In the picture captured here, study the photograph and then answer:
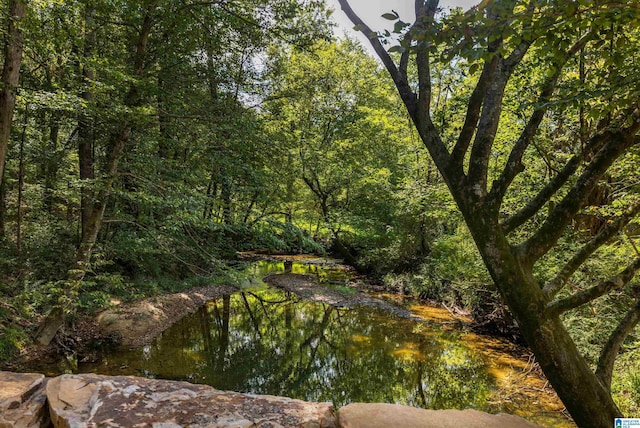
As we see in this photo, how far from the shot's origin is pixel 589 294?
248cm

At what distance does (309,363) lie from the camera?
689cm

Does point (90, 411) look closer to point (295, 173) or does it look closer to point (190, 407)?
point (190, 407)

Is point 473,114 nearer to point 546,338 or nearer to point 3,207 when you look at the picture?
point 546,338

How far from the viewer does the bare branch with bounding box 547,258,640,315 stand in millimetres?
2365

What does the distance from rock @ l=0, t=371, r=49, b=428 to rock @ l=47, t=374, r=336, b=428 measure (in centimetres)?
12

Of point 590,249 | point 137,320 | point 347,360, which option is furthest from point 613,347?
point 137,320

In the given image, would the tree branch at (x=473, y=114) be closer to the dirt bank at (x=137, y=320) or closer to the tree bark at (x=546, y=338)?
the tree bark at (x=546, y=338)

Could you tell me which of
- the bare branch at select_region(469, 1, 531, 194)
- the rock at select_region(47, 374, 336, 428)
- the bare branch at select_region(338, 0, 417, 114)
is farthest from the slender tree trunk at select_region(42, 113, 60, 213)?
the bare branch at select_region(469, 1, 531, 194)

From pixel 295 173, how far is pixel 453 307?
8576mm

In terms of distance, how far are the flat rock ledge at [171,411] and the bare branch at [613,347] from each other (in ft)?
2.26

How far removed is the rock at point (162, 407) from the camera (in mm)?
2711

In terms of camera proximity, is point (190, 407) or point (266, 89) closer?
point (190, 407)

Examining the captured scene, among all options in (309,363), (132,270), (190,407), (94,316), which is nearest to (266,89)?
(132,270)

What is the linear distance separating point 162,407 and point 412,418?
2.05 metres
